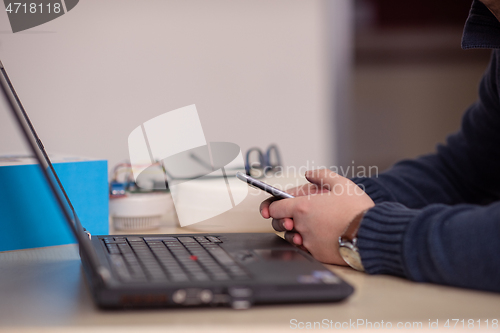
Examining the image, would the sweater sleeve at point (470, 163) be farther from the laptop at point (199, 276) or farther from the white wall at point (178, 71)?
the white wall at point (178, 71)

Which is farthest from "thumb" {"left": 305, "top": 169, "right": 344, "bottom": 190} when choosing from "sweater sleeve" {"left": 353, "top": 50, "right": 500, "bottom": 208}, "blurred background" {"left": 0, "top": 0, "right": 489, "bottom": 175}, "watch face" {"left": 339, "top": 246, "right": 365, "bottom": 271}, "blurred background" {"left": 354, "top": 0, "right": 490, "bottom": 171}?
"blurred background" {"left": 354, "top": 0, "right": 490, "bottom": 171}

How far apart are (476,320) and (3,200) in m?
0.59

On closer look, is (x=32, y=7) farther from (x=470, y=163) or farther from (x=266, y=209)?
(x=470, y=163)

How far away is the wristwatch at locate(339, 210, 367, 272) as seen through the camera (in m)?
0.44

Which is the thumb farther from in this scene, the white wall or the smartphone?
the white wall

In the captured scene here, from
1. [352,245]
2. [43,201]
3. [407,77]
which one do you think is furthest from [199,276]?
[407,77]

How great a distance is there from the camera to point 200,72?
1335mm

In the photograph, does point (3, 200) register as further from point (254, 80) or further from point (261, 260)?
point (254, 80)

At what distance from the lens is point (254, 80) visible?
4.58ft

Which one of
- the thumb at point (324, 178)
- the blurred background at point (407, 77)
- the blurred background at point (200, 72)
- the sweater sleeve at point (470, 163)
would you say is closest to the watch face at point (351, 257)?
the thumb at point (324, 178)

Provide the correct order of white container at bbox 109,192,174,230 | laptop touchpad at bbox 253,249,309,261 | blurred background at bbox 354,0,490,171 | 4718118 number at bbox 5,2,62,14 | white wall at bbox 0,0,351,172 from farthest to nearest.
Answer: blurred background at bbox 354,0,490,171 < white wall at bbox 0,0,351,172 < 4718118 number at bbox 5,2,62,14 < white container at bbox 109,192,174,230 < laptop touchpad at bbox 253,249,309,261

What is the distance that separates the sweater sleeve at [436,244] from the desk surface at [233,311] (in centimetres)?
1

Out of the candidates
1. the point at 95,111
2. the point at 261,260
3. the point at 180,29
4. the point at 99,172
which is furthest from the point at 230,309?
the point at 180,29

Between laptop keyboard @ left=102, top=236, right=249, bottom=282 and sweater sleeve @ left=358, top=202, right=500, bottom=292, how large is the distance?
0.51 ft
